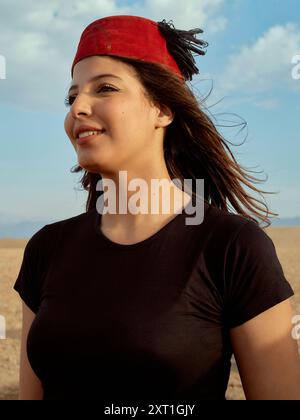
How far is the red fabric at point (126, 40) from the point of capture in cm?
265

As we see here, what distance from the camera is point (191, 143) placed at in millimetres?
3010

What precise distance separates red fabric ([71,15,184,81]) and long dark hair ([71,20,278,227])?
6 centimetres

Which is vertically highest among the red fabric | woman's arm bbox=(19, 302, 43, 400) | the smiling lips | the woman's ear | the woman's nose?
the red fabric

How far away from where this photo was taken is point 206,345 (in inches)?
92.2

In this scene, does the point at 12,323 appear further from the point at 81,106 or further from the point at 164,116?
the point at 81,106

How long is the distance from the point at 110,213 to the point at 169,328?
0.73 metres

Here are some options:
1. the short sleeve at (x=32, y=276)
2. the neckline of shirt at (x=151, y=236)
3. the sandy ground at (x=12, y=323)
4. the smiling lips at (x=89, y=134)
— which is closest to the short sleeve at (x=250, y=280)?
the neckline of shirt at (x=151, y=236)

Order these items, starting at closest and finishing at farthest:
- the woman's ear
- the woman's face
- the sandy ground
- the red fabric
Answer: the woman's face < the red fabric < the woman's ear < the sandy ground

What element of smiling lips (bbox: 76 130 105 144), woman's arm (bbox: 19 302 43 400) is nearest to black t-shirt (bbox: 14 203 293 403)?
woman's arm (bbox: 19 302 43 400)

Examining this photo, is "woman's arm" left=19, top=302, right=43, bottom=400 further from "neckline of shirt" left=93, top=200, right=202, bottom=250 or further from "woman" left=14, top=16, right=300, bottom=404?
"neckline of shirt" left=93, top=200, right=202, bottom=250

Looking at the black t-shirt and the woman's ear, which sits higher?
the woman's ear

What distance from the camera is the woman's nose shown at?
2.51 m
